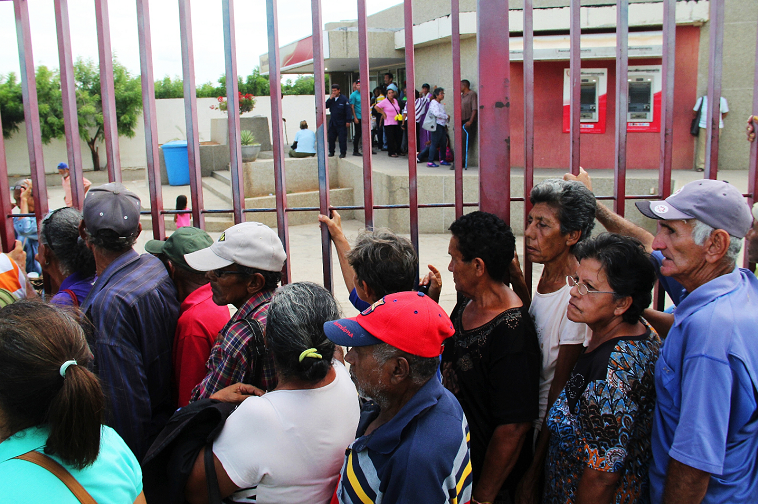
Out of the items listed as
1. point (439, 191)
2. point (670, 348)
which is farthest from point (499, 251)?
point (439, 191)

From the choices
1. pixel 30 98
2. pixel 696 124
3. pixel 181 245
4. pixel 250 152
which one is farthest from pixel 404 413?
pixel 250 152

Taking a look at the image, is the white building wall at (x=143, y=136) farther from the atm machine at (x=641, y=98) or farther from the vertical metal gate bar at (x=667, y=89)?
the vertical metal gate bar at (x=667, y=89)

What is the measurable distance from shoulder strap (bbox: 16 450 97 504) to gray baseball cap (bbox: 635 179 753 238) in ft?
5.68

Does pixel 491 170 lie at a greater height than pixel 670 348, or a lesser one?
greater

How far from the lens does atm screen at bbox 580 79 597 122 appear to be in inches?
455

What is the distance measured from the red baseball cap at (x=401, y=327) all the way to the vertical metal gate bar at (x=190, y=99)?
51.6 inches

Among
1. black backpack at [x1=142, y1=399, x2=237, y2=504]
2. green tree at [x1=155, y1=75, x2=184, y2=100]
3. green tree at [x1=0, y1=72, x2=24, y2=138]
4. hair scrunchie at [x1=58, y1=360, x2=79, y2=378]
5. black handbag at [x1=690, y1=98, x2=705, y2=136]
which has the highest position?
green tree at [x1=155, y1=75, x2=184, y2=100]

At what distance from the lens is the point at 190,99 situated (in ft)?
8.42

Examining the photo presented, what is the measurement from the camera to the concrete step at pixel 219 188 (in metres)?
12.5

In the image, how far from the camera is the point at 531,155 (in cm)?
255

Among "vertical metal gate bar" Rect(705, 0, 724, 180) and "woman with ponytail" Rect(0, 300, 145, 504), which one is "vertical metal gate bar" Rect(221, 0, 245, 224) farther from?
"vertical metal gate bar" Rect(705, 0, 724, 180)

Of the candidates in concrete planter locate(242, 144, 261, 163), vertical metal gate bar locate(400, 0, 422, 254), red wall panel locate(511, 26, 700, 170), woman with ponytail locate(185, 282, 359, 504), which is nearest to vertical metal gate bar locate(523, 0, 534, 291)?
vertical metal gate bar locate(400, 0, 422, 254)

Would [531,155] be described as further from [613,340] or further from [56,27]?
[56,27]

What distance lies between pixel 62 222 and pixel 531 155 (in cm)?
205
